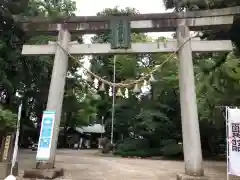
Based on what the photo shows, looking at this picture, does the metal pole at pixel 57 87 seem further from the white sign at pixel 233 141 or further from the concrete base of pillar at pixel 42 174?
the white sign at pixel 233 141

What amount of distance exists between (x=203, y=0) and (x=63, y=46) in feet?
16.9

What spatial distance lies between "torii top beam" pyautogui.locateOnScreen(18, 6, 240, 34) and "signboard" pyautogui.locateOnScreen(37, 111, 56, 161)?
9.32 ft

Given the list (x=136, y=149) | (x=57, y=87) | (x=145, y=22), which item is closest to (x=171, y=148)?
(x=136, y=149)

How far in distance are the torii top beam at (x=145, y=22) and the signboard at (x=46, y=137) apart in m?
2.84

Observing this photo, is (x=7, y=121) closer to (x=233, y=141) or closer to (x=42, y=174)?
(x=42, y=174)

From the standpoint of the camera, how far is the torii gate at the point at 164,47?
8.51 metres

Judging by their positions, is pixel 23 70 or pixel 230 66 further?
pixel 23 70

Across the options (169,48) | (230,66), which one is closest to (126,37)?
(169,48)

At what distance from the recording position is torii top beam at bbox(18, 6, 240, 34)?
904cm

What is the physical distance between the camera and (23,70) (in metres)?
13.7

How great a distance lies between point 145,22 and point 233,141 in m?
4.33

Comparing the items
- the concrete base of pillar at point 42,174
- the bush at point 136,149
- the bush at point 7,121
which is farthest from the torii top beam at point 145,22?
the bush at point 136,149

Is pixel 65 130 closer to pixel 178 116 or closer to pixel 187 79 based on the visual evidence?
pixel 178 116

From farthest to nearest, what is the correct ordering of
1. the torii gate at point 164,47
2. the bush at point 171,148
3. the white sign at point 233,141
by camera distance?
the bush at point 171,148 → the torii gate at point 164,47 → the white sign at point 233,141
